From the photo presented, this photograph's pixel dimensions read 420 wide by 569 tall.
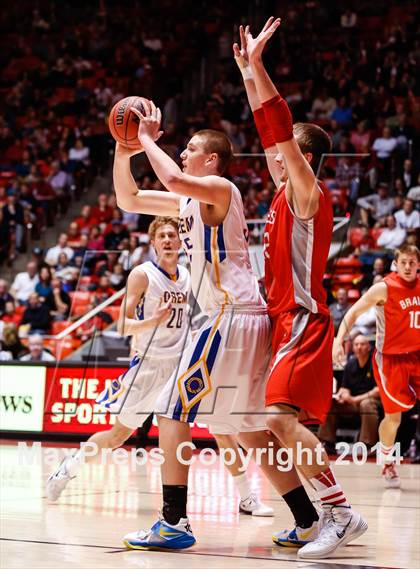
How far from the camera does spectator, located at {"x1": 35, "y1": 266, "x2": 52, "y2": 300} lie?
14.9 meters

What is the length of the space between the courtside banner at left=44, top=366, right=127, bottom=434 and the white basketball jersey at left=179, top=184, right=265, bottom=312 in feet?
20.8

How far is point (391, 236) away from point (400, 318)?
4032 mm

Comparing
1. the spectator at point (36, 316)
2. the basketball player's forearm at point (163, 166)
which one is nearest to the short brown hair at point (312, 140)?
the basketball player's forearm at point (163, 166)

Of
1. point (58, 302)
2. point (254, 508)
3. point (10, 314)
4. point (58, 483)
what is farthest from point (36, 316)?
point (254, 508)

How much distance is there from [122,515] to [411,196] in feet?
25.6

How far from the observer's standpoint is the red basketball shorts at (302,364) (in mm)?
4449

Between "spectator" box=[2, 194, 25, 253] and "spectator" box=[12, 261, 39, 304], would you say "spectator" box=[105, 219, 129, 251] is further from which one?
"spectator" box=[2, 194, 25, 253]

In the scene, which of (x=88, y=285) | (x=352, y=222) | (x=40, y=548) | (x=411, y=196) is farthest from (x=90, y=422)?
(x=40, y=548)

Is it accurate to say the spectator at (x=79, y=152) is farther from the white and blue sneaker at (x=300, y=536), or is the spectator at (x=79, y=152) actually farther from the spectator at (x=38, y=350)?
the white and blue sneaker at (x=300, y=536)

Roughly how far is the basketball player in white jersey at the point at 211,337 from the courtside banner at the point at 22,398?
22.0 ft

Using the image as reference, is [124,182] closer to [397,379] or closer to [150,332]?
[150,332]

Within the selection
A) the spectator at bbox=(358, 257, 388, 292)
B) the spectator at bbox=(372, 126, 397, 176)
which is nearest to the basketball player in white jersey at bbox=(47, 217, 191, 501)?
the spectator at bbox=(358, 257, 388, 292)

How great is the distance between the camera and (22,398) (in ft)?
37.3

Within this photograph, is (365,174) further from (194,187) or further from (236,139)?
(194,187)
